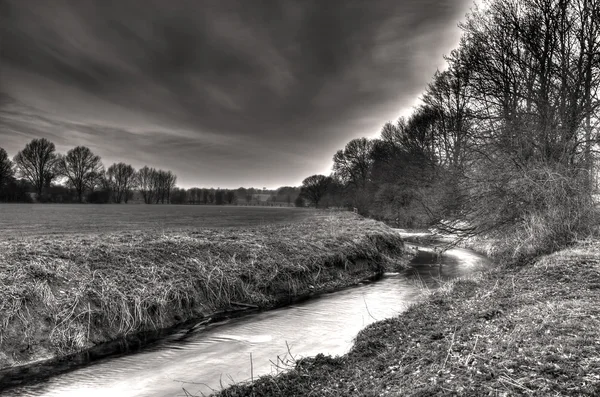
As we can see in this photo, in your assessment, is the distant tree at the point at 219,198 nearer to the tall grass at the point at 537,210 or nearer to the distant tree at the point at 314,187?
the distant tree at the point at 314,187

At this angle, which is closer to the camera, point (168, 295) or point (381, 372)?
point (381, 372)

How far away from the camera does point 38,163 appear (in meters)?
97.9

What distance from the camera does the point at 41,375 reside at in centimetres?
770

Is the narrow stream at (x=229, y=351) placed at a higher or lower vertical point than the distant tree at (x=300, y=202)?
lower

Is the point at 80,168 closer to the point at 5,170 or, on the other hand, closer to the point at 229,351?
the point at 5,170

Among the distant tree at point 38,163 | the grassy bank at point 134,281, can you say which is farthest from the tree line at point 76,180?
the grassy bank at point 134,281

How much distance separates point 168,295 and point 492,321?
28.3ft

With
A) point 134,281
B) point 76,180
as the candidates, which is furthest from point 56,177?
point 134,281

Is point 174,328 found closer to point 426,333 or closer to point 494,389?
point 426,333

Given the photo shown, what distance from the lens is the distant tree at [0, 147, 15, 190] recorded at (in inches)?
3364

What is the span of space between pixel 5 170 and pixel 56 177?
1466cm

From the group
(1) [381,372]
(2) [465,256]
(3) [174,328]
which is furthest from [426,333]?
(2) [465,256]

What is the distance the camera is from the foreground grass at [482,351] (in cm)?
453

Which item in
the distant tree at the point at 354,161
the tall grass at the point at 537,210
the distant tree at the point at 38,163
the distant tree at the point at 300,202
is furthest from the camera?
the distant tree at the point at 300,202
